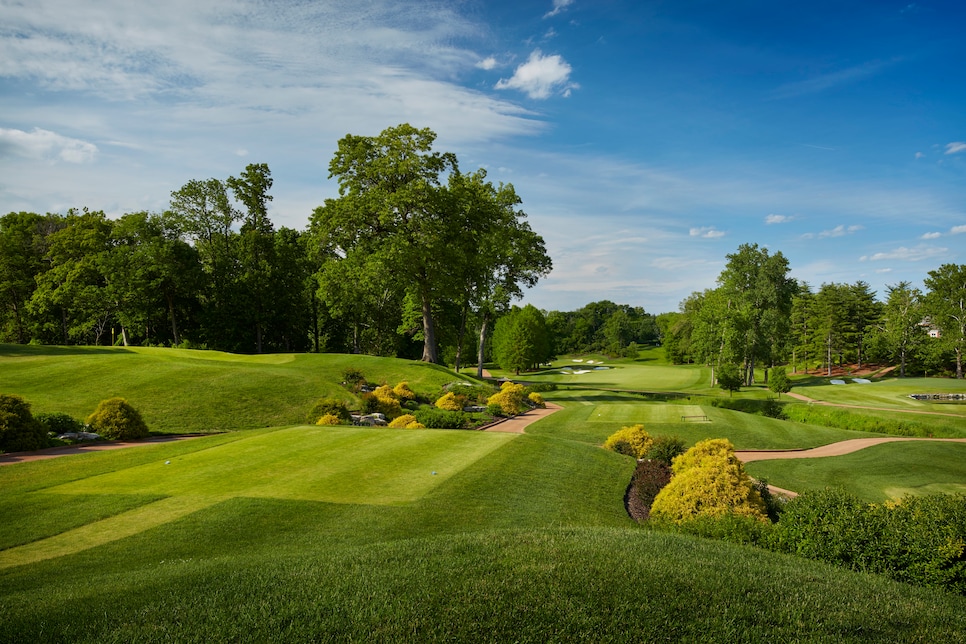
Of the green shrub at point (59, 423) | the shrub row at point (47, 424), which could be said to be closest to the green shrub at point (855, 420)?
the shrub row at point (47, 424)

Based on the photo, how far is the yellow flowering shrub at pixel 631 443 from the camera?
1698 centimetres

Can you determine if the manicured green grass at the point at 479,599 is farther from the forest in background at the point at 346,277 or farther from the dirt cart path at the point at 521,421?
the forest in background at the point at 346,277

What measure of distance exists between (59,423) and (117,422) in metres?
1.69

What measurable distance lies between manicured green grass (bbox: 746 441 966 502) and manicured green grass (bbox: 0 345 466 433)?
17.3m

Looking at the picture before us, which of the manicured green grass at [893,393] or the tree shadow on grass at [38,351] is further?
the manicured green grass at [893,393]

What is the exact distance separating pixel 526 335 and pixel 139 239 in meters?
44.2

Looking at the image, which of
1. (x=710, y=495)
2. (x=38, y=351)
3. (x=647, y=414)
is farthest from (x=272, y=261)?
(x=710, y=495)

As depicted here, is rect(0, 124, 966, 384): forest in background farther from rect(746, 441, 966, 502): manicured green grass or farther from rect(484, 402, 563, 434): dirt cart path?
rect(746, 441, 966, 502): manicured green grass

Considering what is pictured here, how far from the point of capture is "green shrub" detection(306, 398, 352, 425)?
19.3 meters

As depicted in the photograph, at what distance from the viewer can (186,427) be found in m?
18.4

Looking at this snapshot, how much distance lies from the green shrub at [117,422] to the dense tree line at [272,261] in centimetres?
1535

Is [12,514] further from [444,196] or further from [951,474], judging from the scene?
[444,196]

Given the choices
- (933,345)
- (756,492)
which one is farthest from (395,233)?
(933,345)

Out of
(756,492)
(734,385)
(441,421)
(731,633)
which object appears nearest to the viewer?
(731,633)
